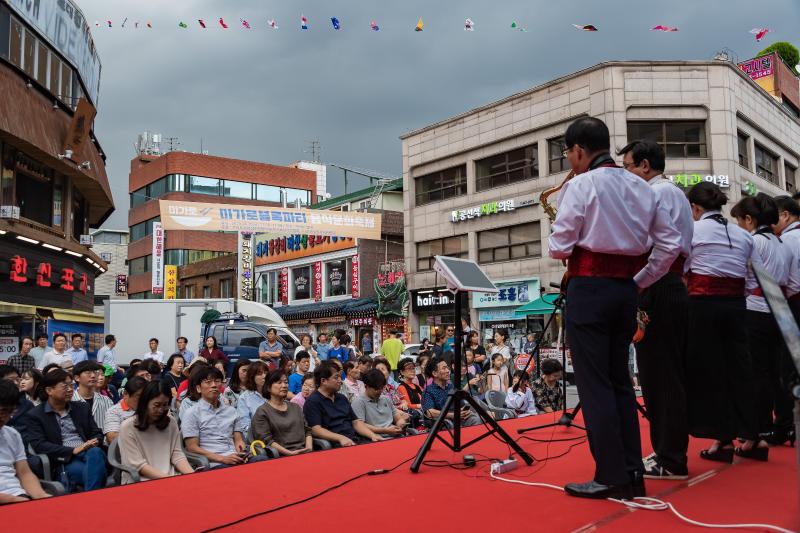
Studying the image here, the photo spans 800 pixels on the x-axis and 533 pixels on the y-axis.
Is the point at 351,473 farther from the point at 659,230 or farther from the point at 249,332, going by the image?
the point at 249,332

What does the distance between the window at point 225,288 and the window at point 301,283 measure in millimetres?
6565

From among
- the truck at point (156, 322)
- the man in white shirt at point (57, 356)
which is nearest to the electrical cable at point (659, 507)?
the man in white shirt at point (57, 356)

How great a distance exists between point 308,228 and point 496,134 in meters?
8.03

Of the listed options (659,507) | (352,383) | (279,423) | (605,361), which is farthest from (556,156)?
(659,507)

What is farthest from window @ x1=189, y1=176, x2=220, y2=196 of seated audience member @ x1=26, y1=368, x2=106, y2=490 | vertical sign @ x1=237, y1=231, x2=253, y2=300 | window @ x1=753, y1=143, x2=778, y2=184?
seated audience member @ x1=26, y1=368, x2=106, y2=490

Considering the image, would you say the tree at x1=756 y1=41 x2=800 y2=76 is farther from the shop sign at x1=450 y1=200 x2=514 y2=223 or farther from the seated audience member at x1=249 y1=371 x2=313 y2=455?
the seated audience member at x1=249 y1=371 x2=313 y2=455

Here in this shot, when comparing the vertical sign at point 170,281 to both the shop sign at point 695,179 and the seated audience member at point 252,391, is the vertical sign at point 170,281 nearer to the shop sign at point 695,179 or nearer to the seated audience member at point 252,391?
the shop sign at point 695,179

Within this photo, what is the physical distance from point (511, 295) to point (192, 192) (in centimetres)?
2903

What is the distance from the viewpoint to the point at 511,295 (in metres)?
24.3

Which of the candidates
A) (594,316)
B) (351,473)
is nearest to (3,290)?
(351,473)

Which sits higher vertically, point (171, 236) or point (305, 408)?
point (171, 236)

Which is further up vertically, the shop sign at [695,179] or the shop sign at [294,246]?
the shop sign at [695,179]

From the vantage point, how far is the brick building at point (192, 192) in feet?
149

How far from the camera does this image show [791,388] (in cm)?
198
